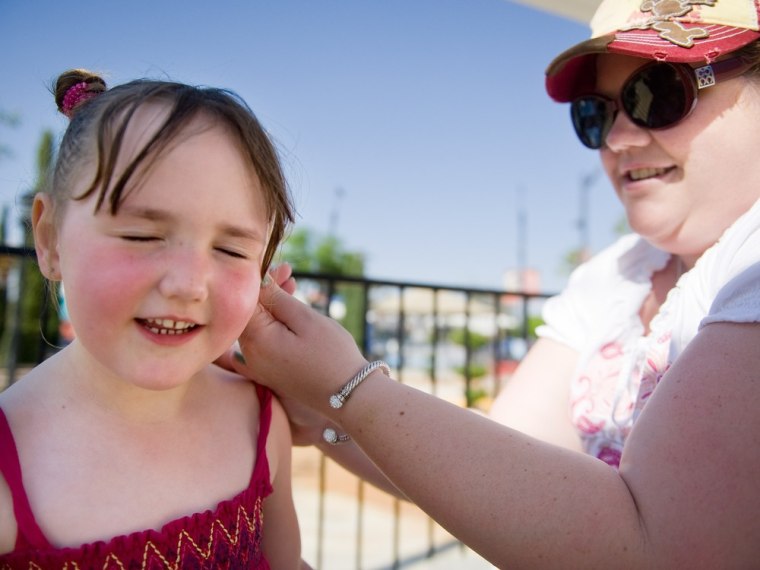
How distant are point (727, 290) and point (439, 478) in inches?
24.4

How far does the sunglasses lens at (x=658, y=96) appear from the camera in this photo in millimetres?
1338

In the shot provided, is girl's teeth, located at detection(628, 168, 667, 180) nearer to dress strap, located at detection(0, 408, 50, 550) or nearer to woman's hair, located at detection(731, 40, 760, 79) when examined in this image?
woman's hair, located at detection(731, 40, 760, 79)

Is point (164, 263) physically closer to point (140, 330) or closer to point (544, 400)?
point (140, 330)

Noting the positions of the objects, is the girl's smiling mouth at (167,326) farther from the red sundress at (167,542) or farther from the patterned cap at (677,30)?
the patterned cap at (677,30)

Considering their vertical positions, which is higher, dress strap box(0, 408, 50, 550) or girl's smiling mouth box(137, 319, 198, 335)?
girl's smiling mouth box(137, 319, 198, 335)

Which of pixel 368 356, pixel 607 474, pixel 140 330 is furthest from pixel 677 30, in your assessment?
pixel 368 356

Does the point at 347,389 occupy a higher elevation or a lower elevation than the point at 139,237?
lower

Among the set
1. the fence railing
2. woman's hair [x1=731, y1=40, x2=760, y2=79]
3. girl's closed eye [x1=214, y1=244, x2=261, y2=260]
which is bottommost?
the fence railing

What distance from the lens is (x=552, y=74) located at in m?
1.66

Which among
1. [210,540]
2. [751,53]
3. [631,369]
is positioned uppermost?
[751,53]

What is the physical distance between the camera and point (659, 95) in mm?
1389

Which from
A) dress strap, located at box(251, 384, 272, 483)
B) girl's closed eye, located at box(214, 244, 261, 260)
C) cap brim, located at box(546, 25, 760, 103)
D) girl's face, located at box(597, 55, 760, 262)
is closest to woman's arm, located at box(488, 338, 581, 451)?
girl's face, located at box(597, 55, 760, 262)

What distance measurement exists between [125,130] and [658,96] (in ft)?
3.80

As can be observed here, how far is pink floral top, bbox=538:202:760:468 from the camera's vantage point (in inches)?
45.1
